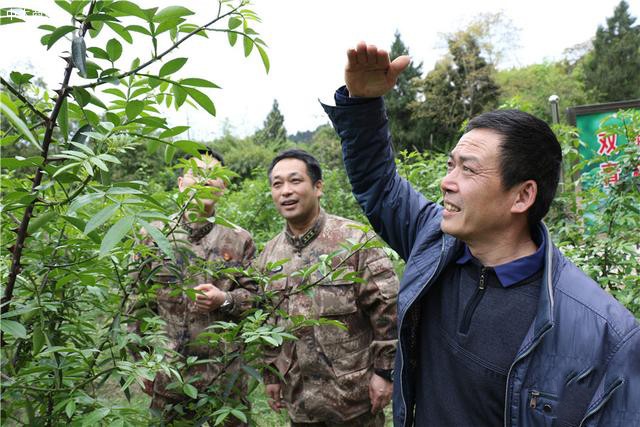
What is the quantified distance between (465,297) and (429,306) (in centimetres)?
12

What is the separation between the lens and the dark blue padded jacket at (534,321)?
46.5 inches

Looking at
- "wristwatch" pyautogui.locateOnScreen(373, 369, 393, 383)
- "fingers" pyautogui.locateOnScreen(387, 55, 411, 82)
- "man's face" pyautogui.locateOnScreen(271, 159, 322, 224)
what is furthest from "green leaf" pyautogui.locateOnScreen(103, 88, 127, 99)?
"wristwatch" pyautogui.locateOnScreen(373, 369, 393, 383)

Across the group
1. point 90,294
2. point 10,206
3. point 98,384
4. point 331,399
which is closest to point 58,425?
point 98,384

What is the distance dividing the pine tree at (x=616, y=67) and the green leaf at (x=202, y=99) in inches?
1030

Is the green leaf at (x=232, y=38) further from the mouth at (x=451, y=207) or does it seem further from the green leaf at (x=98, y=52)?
the mouth at (x=451, y=207)

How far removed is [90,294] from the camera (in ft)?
4.80

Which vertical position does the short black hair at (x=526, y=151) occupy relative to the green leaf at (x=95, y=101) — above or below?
below

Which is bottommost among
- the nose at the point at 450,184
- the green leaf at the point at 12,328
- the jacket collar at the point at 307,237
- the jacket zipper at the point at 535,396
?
the jacket zipper at the point at 535,396

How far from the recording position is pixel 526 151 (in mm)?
1437

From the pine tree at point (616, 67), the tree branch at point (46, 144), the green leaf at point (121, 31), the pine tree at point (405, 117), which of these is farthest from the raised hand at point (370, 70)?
the pine tree at point (616, 67)

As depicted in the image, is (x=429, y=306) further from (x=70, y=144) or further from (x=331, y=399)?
(x=70, y=144)

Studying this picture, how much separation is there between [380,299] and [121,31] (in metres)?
1.55

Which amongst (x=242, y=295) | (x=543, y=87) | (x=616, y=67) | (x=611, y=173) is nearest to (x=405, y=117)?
(x=543, y=87)

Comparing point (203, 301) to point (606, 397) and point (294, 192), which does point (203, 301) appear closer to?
point (294, 192)
